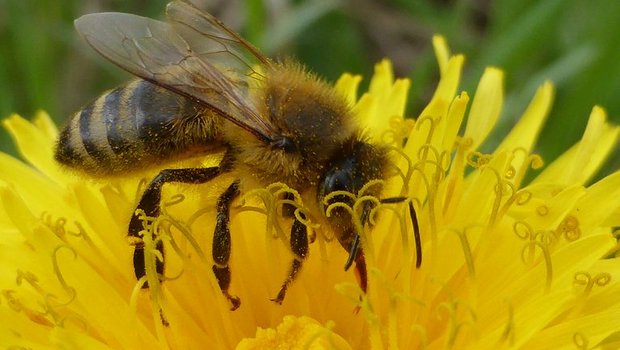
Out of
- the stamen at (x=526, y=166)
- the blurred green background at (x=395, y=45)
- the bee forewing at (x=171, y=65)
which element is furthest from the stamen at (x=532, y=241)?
the blurred green background at (x=395, y=45)

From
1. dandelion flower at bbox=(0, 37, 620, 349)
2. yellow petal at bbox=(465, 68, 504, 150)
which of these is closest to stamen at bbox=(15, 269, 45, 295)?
dandelion flower at bbox=(0, 37, 620, 349)

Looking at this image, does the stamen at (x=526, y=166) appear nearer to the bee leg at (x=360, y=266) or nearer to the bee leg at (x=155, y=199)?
the bee leg at (x=360, y=266)

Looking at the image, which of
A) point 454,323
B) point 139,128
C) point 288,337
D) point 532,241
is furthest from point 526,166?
point 139,128

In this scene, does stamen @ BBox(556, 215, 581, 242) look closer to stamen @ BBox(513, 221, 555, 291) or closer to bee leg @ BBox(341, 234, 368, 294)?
stamen @ BBox(513, 221, 555, 291)

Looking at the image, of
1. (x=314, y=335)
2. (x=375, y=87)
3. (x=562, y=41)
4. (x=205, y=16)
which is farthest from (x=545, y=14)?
(x=314, y=335)

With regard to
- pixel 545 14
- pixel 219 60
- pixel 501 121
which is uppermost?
pixel 545 14

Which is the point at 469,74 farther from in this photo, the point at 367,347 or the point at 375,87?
the point at 367,347

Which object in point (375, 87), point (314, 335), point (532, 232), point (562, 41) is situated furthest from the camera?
point (562, 41)

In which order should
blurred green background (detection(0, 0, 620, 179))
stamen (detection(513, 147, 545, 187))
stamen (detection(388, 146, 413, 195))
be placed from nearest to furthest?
stamen (detection(388, 146, 413, 195))
stamen (detection(513, 147, 545, 187))
blurred green background (detection(0, 0, 620, 179))
